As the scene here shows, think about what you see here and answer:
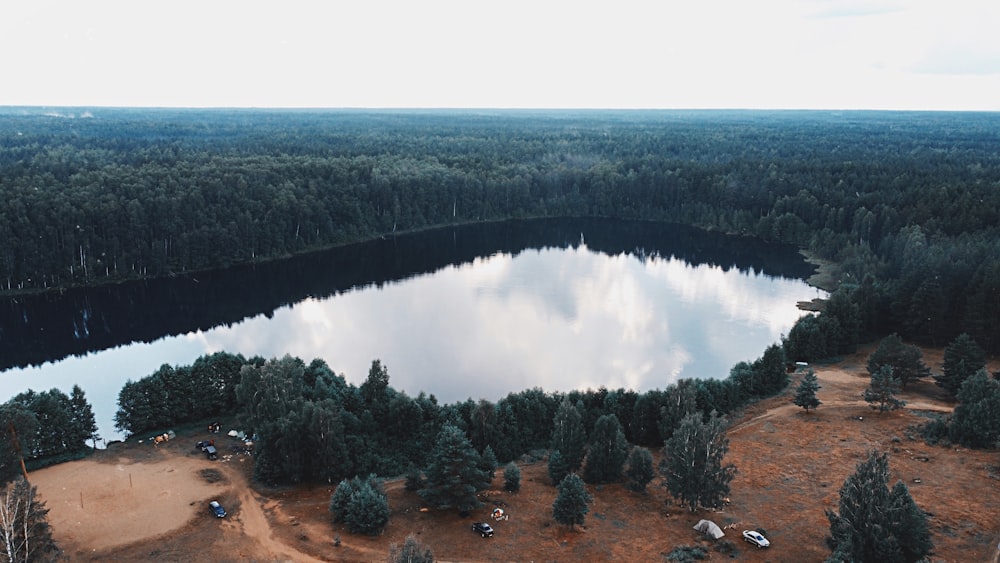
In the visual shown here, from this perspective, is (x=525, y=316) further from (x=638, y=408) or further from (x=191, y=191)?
(x=191, y=191)

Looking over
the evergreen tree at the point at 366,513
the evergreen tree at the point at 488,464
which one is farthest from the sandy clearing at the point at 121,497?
the evergreen tree at the point at 488,464

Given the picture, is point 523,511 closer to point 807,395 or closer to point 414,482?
point 414,482

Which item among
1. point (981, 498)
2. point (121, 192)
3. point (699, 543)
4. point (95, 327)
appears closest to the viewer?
point (699, 543)

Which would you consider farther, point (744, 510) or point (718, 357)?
point (718, 357)

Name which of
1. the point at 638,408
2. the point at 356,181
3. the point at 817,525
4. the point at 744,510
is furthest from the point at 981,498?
the point at 356,181

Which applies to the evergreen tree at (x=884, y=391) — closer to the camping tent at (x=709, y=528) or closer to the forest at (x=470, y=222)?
the forest at (x=470, y=222)

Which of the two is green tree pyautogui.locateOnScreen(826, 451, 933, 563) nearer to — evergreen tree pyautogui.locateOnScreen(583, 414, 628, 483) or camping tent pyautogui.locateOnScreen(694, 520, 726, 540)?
camping tent pyautogui.locateOnScreen(694, 520, 726, 540)

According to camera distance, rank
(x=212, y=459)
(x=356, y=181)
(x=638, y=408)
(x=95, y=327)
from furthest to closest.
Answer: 1. (x=356, y=181)
2. (x=95, y=327)
3. (x=638, y=408)
4. (x=212, y=459)
